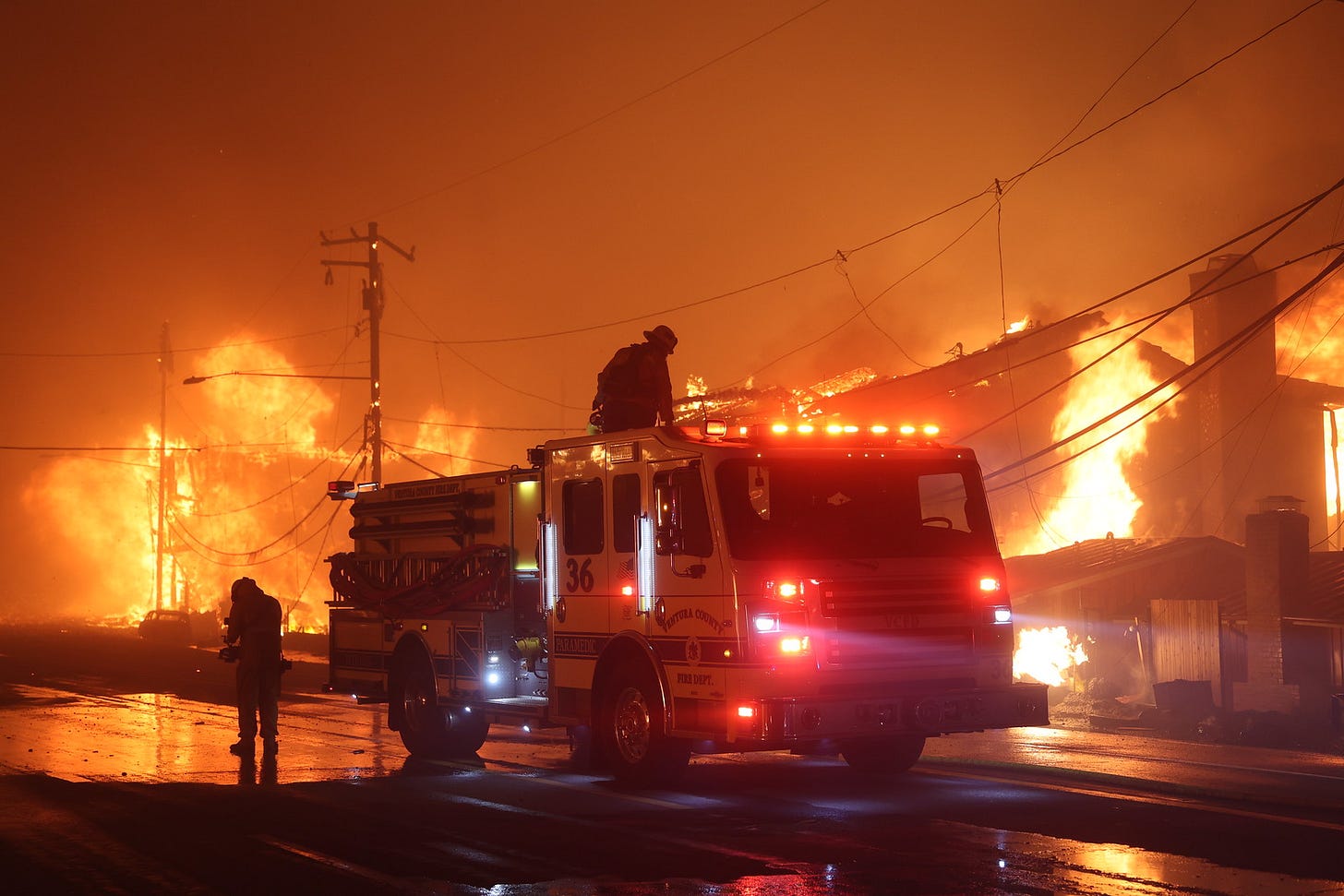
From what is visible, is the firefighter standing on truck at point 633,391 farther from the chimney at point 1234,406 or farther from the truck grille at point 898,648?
the chimney at point 1234,406

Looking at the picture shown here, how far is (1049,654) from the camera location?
29266 mm

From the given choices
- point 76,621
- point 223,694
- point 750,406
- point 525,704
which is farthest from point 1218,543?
point 76,621

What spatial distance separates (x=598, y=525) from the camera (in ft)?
39.6

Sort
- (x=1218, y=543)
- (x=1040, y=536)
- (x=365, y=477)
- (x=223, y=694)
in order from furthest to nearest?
1. (x=1040, y=536)
2. (x=365, y=477)
3. (x=1218, y=543)
4. (x=223, y=694)

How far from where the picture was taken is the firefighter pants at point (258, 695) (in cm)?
1524

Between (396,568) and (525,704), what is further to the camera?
(396,568)

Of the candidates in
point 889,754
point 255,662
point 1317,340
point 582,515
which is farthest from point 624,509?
point 1317,340

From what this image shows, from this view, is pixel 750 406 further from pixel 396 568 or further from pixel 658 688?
pixel 658 688

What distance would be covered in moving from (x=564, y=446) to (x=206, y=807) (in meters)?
4.16

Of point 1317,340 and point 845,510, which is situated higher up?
point 1317,340

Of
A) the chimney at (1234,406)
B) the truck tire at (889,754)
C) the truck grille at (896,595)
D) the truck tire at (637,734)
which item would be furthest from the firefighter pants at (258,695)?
the chimney at (1234,406)

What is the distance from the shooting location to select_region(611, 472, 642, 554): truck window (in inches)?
456

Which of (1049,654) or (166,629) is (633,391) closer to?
(1049,654)

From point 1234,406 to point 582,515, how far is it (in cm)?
3861
